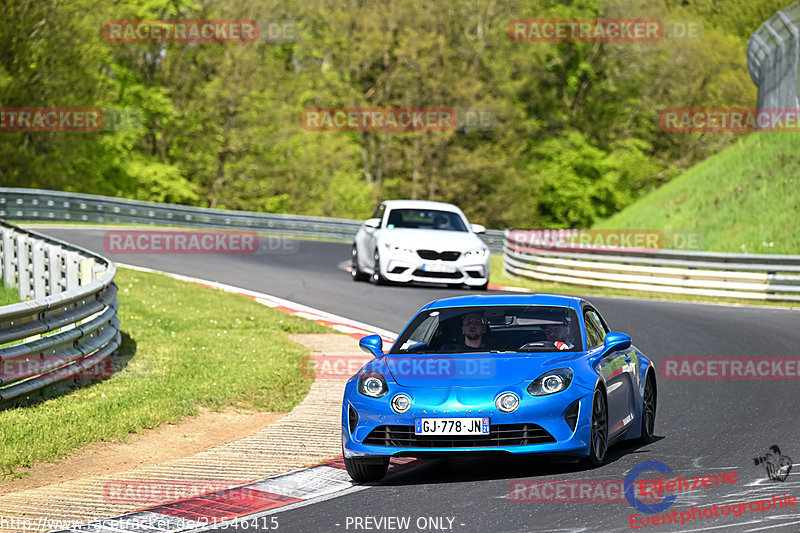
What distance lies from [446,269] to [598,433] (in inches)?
538

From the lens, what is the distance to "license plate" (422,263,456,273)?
71.2ft

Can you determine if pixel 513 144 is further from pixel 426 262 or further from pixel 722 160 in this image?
pixel 426 262

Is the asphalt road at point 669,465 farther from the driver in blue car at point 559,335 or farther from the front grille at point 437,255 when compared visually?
the front grille at point 437,255

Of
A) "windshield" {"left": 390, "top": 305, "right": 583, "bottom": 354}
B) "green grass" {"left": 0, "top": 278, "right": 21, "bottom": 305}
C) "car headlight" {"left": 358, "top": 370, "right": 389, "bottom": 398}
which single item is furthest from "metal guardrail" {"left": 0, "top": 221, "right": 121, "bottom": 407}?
"windshield" {"left": 390, "top": 305, "right": 583, "bottom": 354}

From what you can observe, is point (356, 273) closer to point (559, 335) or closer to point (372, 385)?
point (559, 335)

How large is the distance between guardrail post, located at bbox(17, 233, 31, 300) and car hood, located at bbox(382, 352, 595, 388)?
10216 mm

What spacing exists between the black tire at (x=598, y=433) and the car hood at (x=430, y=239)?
44.4 feet

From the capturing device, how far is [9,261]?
18031mm

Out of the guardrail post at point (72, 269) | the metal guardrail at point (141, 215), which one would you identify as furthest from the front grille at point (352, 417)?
the metal guardrail at point (141, 215)

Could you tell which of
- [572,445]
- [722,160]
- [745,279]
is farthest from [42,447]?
[722,160]

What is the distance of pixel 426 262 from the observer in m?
21.8

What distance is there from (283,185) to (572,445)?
53489 mm

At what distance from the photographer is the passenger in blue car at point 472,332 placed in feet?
29.1

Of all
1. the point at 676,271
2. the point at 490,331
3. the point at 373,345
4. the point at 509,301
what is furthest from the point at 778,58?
the point at 373,345
